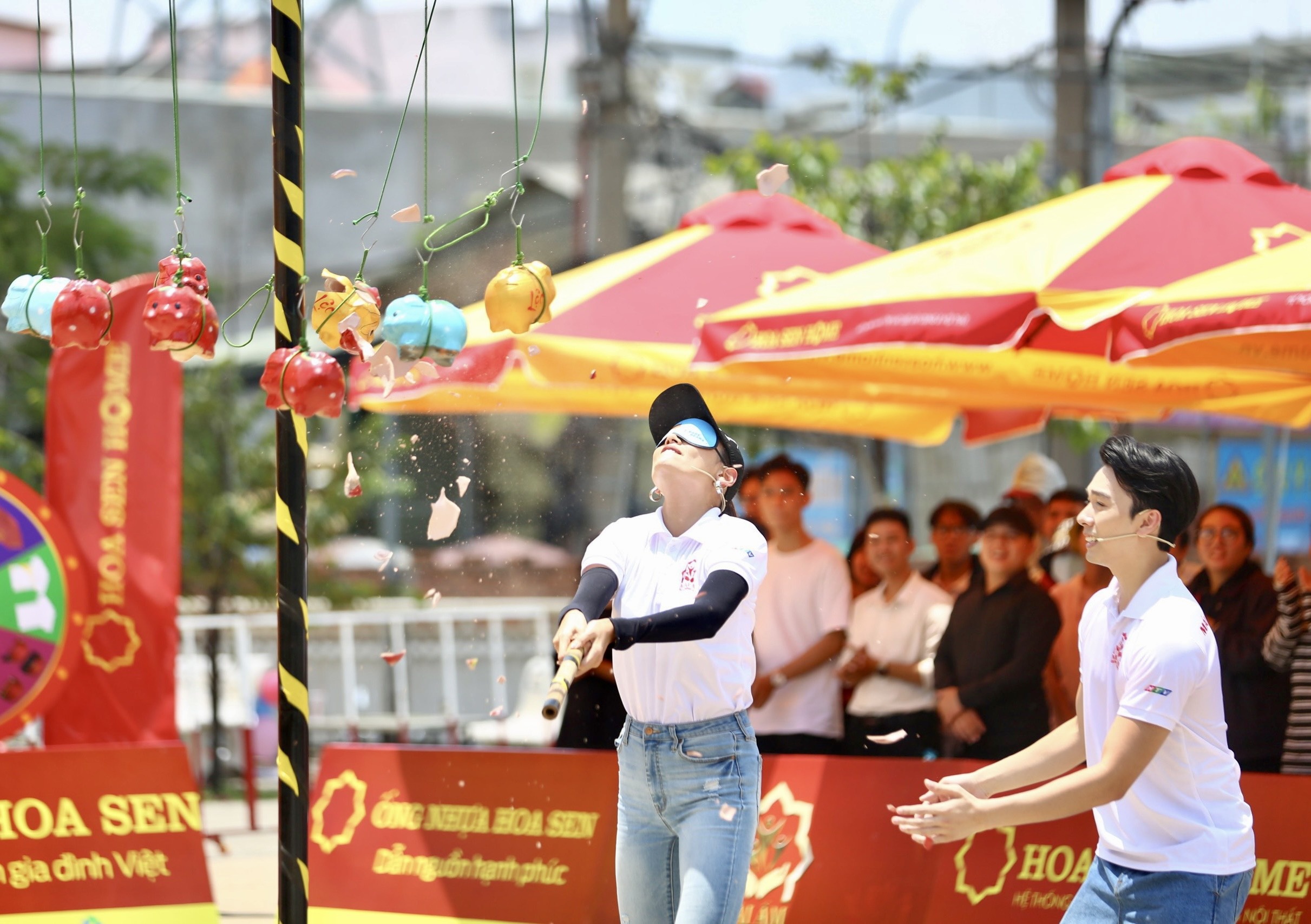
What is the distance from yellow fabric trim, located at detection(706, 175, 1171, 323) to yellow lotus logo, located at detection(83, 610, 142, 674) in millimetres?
3286

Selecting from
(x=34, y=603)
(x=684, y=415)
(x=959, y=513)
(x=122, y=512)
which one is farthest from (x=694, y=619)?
(x=122, y=512)

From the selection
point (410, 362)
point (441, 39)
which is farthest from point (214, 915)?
point (441, 39)

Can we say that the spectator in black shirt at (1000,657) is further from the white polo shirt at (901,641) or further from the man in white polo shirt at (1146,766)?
the man in white polo shirt at (1146,766)

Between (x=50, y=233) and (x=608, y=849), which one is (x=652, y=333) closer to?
(x=608, y=849)

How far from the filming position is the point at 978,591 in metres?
6.64

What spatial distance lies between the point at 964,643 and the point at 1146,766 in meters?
3.21

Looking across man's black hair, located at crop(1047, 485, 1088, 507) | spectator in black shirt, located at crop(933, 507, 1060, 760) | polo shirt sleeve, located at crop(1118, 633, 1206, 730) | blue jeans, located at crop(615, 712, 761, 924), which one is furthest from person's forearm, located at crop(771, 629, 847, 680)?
polo shirt sleeve, located at crop(1118, 633, 1206, 730)

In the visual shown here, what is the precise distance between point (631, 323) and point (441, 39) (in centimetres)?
1603

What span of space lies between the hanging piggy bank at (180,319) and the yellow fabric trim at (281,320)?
0.58ft

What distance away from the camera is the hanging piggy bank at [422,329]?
13.4 feet

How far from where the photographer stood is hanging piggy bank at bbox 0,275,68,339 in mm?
4512

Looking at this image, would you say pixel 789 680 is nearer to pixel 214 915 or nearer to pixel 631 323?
pixel 631 323

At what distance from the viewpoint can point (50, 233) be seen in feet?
50.6

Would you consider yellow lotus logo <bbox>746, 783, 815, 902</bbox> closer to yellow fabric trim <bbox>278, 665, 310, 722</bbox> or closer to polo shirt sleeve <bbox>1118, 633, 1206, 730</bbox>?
yellow fabric trim <bbox>278, 665, 310, 722</bbox>
